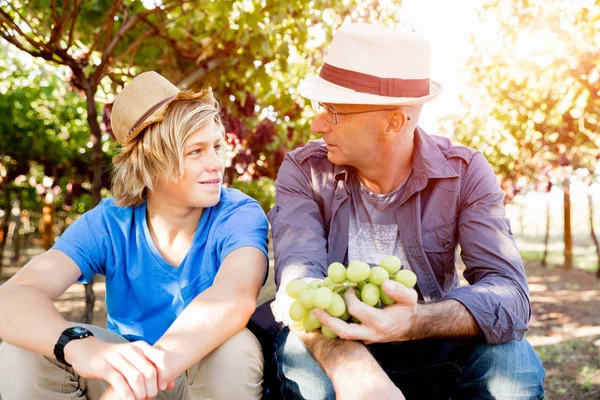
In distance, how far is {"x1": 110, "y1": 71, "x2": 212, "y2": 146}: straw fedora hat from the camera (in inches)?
105

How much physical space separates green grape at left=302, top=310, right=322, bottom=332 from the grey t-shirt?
636 mm

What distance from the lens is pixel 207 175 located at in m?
2.62

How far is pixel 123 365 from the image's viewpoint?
2.02m

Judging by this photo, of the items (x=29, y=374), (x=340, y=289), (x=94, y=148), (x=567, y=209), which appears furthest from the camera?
(x=567, y=209)

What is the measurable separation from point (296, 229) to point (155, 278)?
0.66 m

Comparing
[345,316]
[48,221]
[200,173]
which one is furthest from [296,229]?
[48,221]

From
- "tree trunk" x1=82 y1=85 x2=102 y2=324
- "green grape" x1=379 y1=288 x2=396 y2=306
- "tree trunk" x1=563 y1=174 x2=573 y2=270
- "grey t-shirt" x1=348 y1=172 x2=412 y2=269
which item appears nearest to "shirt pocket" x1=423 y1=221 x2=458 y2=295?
"grey t-shirt" x1=348 y1=172 x2=412 y2=269

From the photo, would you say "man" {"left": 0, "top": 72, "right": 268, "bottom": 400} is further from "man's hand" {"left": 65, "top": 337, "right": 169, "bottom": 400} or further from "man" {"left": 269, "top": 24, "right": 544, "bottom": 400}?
"man" {"left": 269, "top": 24, "right": 544, "bottom": 400}

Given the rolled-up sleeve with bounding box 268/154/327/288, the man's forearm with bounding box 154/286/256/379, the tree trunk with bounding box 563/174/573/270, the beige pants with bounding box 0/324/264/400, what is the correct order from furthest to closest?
1. the tree trunk with bounding box 563/174/573/270
2. the rolled-up sleeve with bounding box 268/154/327/288
3. the beige pants with bounding box 0/324/264/400
4. the man's forearm with bounding box 154/286/256/379

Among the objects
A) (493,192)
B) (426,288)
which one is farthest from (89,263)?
(493,192)

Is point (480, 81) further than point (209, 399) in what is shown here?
Yes

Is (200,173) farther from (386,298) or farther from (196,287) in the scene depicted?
A: (386,298)

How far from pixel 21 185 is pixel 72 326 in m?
9.84

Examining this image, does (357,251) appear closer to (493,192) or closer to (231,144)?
(493,192)
